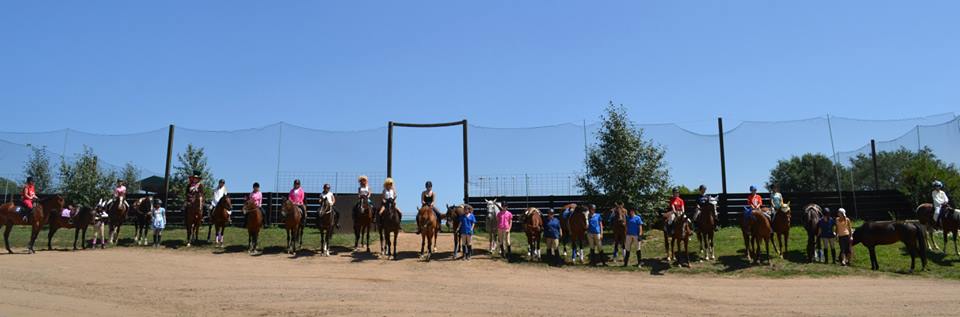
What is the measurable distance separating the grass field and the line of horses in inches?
14.6

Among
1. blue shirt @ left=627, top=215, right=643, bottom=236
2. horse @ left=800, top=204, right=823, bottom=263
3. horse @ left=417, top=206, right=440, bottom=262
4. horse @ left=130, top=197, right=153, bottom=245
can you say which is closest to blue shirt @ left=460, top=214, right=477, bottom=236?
horse @ left=417, top=206, right=440, bottom=262

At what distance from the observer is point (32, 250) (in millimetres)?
18500

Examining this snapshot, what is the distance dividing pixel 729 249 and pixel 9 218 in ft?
75.7

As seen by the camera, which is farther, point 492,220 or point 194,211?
point 194,211

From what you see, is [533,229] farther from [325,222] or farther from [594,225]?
[325,222]

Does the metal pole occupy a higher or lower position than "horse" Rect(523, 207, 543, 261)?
higher

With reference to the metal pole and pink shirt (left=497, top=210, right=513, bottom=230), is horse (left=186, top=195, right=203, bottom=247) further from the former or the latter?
pink shirt (left=497, top=210, right=513, bottom=230)

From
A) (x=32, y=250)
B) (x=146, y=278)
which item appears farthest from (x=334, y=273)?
(x=32, y=250)

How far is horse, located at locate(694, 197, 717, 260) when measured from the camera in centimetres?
1708

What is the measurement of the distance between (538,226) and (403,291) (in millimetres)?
6839

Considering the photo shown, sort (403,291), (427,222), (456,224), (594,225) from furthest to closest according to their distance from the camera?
(456,224) → (427,222) → (594,225) → (403,291)

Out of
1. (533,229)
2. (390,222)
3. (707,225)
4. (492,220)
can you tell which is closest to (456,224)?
(492,220)

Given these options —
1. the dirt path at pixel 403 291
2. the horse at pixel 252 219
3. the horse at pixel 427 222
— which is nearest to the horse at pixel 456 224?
the horse at pixel 427 222

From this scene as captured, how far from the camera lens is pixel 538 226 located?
18.1 m
